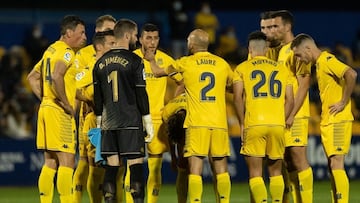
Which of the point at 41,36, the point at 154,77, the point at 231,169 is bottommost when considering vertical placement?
the point at 231,169

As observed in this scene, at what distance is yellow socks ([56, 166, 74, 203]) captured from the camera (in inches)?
502

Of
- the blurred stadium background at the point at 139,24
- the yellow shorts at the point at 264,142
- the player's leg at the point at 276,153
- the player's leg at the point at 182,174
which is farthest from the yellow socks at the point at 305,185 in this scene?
the blurred stadium background at the point at 139,24

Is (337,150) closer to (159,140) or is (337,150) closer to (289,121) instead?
(289,121)

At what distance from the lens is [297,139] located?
13.1 m

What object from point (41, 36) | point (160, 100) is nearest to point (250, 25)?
point (41, 36)

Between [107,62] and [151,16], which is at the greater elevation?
[151,16]

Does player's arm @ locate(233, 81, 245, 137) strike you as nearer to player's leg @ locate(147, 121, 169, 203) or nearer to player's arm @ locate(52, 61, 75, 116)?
player's leg @ locate(147, 121, 169, 203)

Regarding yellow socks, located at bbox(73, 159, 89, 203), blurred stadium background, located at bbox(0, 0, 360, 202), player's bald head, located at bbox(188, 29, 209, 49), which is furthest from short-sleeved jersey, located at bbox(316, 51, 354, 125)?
blurred stadium background, located at bbox(0, 0, 360, 202)

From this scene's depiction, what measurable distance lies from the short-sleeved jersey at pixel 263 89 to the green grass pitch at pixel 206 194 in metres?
3.71

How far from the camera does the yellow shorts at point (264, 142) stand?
40.9 ft

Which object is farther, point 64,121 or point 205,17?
point 205,17

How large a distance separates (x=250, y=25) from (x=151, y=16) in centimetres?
312

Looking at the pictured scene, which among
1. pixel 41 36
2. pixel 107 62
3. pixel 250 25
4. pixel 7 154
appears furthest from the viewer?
pixel 250 25

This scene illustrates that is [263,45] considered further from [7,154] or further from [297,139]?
[7,154]
